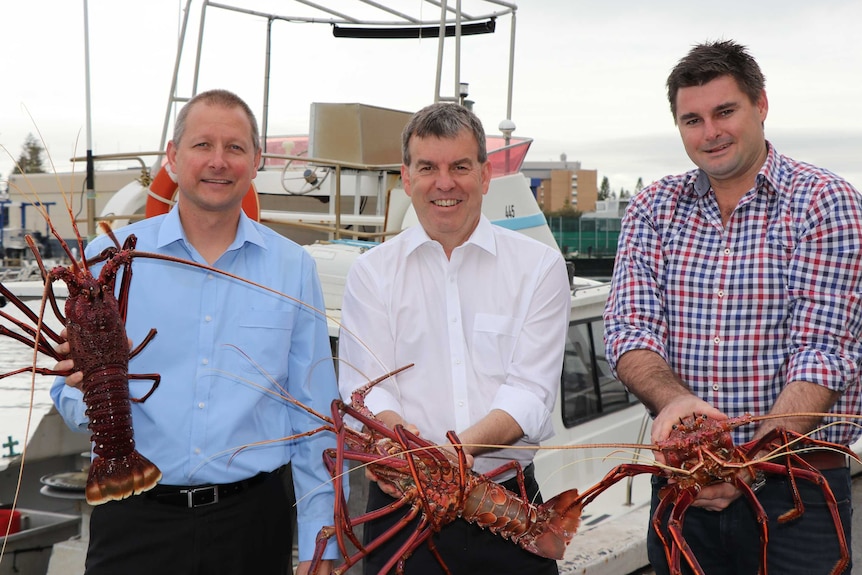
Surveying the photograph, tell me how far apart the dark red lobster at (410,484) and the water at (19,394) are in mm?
3342

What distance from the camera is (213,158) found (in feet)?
8.84

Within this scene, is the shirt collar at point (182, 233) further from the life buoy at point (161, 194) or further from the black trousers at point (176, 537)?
the life buoy at point (161, 194)

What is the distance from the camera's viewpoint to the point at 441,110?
2.87 m

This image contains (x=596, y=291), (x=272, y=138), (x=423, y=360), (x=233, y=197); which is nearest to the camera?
(x=233, y=197)

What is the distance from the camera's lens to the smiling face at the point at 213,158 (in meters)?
2.70

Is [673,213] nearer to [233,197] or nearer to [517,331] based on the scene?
[517,331]

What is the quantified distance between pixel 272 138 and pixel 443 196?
5.29 m

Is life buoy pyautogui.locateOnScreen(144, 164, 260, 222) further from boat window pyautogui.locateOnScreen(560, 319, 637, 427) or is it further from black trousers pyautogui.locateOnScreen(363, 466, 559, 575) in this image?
boat window pyautogui.locateOnScreen(560, 319, 637, 427)

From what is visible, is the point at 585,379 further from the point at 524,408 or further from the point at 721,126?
the point at 721,126

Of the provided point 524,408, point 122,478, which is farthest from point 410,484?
point 122,478

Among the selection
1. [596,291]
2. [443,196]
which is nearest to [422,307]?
[443,196]

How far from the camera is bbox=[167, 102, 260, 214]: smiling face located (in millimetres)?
2699

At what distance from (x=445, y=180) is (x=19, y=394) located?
4125 millimetres

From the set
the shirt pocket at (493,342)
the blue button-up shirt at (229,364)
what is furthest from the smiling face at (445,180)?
the blue button-up shirt at (229,364)
